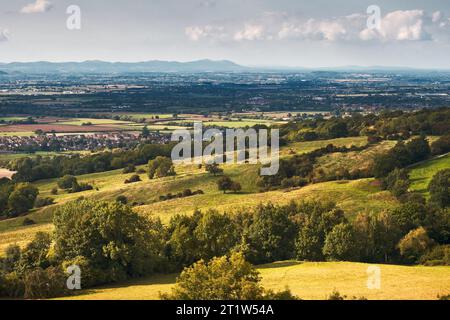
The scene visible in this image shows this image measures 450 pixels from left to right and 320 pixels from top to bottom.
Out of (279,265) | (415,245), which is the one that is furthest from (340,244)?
(415,245)

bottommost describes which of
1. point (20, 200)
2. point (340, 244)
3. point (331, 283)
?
point (20, 200)

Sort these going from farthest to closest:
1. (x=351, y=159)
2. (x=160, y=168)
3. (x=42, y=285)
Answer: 1. (x=160, y=168)
2. (x=351, y=159)
3. (x=42, y=285)

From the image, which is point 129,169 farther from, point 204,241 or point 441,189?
point 204,241

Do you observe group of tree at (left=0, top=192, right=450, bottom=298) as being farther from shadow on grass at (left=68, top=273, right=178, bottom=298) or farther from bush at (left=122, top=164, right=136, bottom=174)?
bush at (left=122, top=164, right=136, bottom=174)

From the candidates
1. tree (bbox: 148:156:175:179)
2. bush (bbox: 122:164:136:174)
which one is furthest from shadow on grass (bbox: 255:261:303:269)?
bush (bbox: 122:164:136:174)

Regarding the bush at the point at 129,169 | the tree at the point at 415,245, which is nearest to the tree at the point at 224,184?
the bush at the point at 129,169

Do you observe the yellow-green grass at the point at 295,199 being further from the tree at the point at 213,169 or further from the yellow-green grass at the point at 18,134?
the yellow-green grass at the point at 18,134
